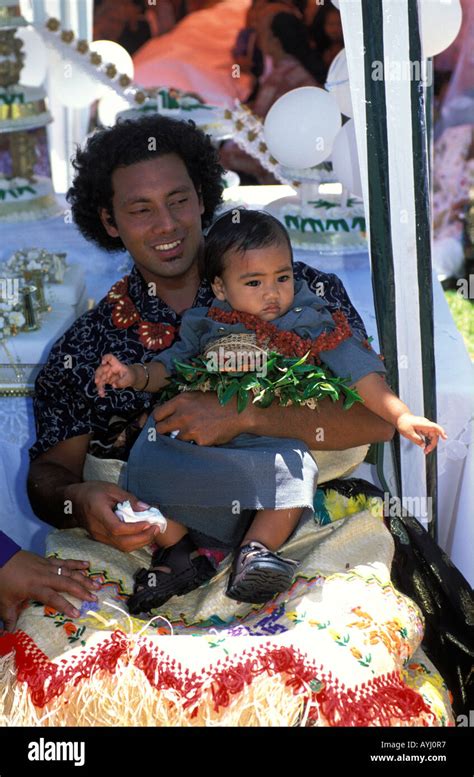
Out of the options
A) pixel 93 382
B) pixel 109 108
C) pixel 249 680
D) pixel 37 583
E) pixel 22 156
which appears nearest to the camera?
pixel 249 680

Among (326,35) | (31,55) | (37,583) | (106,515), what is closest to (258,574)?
(106,515)

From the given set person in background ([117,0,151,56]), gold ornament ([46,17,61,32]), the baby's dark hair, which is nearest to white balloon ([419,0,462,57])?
the baby's dark hair

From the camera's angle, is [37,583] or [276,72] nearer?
[37,583]

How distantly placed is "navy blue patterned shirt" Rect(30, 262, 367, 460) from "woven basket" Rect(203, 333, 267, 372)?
1.04ft

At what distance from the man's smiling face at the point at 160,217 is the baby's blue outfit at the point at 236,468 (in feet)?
0.96

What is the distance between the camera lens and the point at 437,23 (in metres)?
Answer: 3.15

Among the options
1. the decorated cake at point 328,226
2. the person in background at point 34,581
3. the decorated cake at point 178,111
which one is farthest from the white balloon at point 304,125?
the person in background at point 34,581

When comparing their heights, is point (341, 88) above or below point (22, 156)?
above

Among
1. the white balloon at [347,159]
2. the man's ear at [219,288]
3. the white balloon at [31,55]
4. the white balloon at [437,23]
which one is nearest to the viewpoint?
the man's ear at [219,288]

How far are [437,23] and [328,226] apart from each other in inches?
31.2

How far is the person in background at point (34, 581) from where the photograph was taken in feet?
7.23

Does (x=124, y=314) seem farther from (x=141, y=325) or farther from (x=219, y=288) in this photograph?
(x=219, y=288)

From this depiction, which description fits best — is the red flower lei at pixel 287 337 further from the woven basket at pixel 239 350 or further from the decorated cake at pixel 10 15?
the decorated cake at pixel 10 15

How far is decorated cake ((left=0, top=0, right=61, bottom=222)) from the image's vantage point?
3881 millimetres
